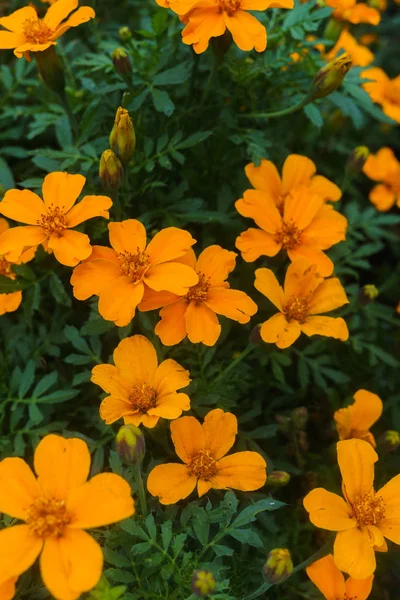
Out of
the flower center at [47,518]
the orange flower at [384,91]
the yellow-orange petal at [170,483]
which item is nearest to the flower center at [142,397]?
the yellow-orange petal at [170,483]

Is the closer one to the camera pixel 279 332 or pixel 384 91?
pixel 279 332

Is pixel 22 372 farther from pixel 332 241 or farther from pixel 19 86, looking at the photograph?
pixel 19 86

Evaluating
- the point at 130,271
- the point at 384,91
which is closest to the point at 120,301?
the point at 130,271

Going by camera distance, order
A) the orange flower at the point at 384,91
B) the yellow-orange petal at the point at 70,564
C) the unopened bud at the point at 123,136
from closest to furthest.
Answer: the yellow-orange petal at the point at 70,564 < the unopened bud at the point at 123,136 < the orange flower at the point at 384,91

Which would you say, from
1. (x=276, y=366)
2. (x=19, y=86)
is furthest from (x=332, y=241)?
(x=19, y=86)

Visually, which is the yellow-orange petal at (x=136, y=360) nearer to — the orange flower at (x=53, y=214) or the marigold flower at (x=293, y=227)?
the orange flower at (x=53, y=214)

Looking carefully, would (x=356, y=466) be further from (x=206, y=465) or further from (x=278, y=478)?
(x=206, y=465)
